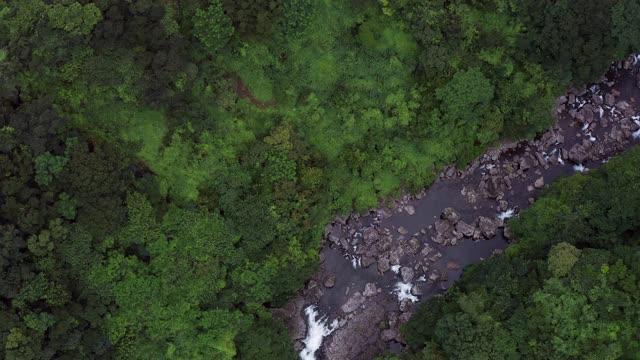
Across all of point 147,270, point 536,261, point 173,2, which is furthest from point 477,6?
point 147,270

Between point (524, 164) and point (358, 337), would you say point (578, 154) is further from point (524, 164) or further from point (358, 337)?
point (358, 337)

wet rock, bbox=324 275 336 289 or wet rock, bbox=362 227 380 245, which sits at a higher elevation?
wet rock, bbox=362 227 380 245

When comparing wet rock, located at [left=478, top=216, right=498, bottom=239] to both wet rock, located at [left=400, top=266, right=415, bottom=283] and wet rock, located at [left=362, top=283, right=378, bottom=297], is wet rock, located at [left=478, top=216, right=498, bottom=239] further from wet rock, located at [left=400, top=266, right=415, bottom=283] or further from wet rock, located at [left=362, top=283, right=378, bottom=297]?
wet rock, located at [left=362, top=283, right=378, bottom=297]

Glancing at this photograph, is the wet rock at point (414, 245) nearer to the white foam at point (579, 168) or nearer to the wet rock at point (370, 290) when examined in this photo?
the wet rock at point (370, 290)

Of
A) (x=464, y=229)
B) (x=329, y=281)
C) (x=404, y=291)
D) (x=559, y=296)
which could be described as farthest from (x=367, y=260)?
(x=559, y=296)

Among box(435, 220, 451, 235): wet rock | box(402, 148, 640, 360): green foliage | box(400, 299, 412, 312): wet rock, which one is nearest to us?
box(402, 148, 640, 360): green foliage

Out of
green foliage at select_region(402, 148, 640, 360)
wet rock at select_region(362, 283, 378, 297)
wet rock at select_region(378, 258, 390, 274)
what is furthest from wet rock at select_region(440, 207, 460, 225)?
wet rock at select_region(362, 283, 378, 297)

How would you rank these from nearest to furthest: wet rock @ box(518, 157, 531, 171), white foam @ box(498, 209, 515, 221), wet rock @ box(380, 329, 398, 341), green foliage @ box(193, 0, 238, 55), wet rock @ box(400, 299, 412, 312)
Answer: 1. green foliage @ box(193, 0, 238, 55)
2. wet rock @ box(380, 329, 398, 341)
3. wet rock @ box(400, 299, 412, 312)
4. white foam @ box(498, 209, 515, 221)
5. wet rock @ box(518, 157, 531, 171)
